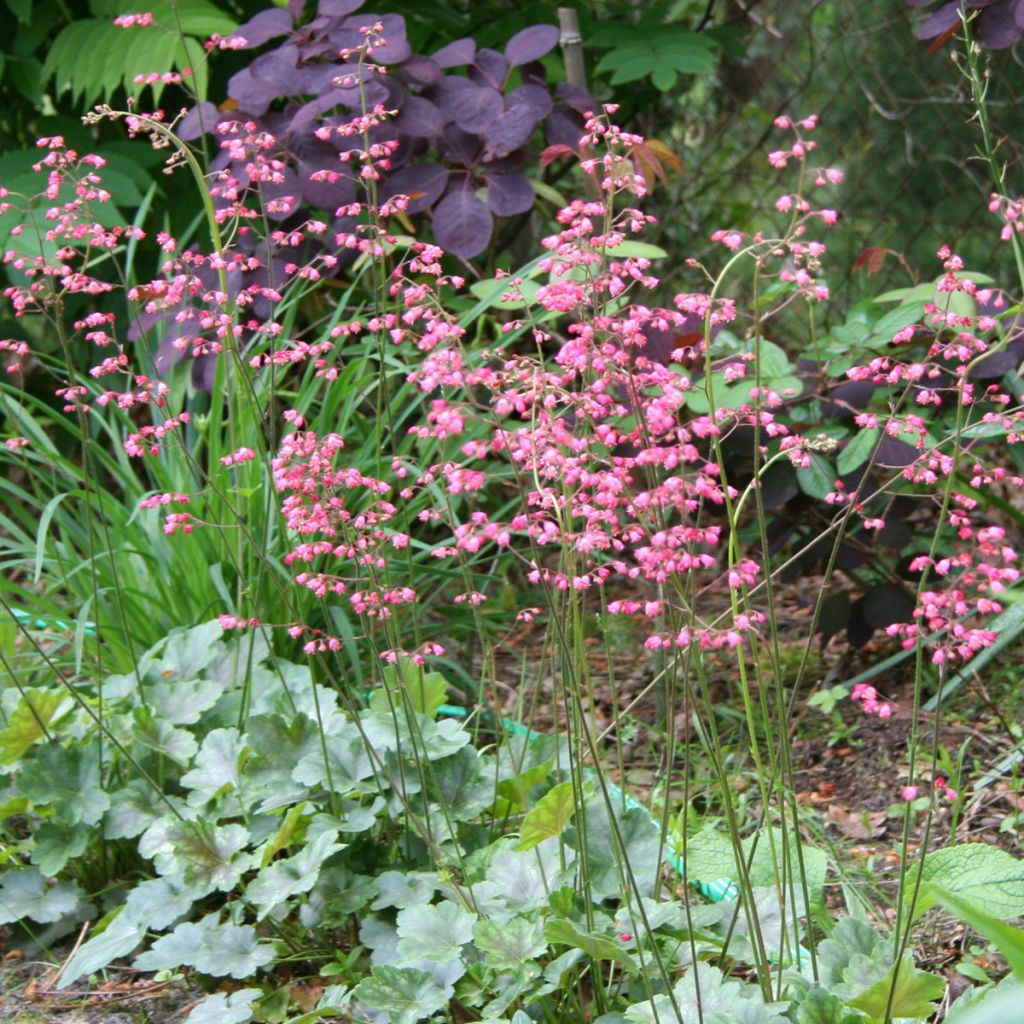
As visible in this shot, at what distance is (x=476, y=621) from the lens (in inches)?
72.7

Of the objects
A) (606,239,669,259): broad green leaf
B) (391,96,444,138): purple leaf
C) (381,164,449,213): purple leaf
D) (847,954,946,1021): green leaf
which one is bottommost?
(847,954,946,1021): green leaf

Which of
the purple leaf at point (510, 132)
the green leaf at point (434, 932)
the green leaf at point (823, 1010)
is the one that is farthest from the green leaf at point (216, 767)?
the purple leaf at point (510, 132)

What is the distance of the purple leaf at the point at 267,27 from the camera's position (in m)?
2.83

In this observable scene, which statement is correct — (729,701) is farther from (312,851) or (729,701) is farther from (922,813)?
(312,851)

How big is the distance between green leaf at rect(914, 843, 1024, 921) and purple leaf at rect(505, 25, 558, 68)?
184 cm

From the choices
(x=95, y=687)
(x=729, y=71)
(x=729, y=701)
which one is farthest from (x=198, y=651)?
(x=729, y=71)

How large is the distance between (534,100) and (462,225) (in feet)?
1.03

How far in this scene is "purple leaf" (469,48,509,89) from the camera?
282cm

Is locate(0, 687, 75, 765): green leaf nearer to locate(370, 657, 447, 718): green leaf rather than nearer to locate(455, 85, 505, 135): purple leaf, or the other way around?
locate(370, 657, 447, 718): green leaf

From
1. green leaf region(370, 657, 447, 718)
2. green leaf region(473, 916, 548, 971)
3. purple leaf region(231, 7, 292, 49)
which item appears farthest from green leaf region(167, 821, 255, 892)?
purple leaf region(231, 7, 292, 49)

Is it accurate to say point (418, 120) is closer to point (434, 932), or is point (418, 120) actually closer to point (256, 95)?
point (256, 95)

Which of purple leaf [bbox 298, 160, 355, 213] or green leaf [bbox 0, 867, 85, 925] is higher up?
purple leaf [bbox 298, 160, 355, 213]

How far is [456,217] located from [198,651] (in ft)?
3.35

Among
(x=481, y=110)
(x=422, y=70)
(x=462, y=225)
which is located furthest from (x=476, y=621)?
(x=422, y=70)
